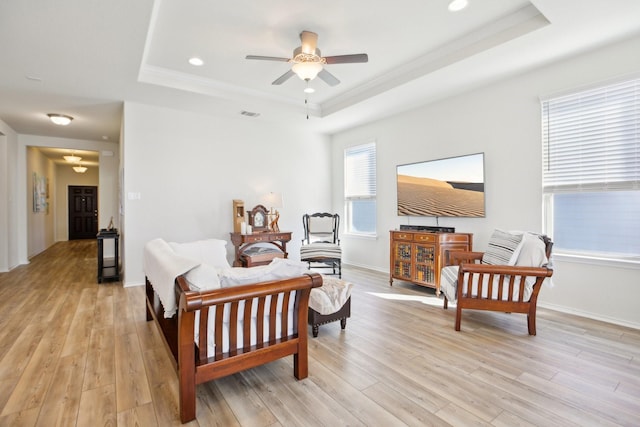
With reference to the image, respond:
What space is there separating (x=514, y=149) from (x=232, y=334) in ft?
12.2

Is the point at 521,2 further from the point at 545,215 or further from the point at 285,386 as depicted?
the point at 285,386

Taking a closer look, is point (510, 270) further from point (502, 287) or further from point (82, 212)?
point (82, 212)

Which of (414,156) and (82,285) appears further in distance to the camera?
(414,156)

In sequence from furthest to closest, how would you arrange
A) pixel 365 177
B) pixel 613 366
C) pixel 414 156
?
pixel 365 177 < pixel 414 156 < pixel 613 366

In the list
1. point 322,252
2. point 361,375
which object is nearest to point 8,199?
point 322,252

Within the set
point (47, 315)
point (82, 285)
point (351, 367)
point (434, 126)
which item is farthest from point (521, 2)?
point (82, 285)

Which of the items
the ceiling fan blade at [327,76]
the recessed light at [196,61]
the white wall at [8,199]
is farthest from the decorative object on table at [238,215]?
the white wall at [8,199]

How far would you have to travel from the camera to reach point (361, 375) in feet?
7.18

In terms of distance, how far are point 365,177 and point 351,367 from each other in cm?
413

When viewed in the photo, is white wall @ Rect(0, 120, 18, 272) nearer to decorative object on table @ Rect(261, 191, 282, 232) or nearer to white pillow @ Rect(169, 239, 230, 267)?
decorative object on table @ Rect(261, 191, 282, 232)

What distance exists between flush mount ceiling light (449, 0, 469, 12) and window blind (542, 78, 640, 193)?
161 cm

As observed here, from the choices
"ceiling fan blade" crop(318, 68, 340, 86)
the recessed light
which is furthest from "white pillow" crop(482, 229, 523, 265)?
the recessed light

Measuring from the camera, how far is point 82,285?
465 centimetres

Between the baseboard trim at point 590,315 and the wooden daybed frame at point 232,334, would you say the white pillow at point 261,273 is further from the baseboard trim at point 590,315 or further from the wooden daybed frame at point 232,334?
the baseboard trim at point 590,315
